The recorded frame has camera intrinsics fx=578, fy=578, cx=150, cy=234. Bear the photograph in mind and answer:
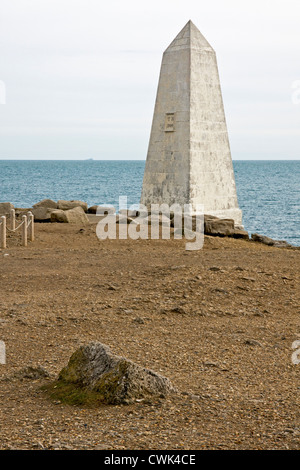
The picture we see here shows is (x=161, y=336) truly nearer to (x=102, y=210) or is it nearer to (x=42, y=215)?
(x=42, y=215)

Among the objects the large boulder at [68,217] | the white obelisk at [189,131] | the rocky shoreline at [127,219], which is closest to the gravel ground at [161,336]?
the rocky shoreline at [127,219]

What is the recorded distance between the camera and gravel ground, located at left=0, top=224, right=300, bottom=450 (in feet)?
13.7

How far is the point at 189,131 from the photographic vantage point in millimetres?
14766

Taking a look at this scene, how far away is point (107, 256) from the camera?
11.2 m

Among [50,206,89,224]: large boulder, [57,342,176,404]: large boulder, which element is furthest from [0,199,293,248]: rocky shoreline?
[57,342,176,404]: large boulder

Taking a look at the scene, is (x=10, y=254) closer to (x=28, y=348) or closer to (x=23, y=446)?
(x=28, y=348)

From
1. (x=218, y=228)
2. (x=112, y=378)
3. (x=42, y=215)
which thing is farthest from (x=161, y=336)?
(x=42, y=215)

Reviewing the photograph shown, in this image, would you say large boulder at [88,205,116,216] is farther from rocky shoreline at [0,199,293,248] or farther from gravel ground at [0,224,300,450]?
gravel ground at [0,224,300,450]

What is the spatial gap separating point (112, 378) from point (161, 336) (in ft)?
6.88

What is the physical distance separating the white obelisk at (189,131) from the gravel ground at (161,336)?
2959 mm

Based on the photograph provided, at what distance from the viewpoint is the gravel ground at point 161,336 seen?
418cm

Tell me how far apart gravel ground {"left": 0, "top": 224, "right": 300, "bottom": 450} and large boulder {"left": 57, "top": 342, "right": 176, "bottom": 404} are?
10 cm
